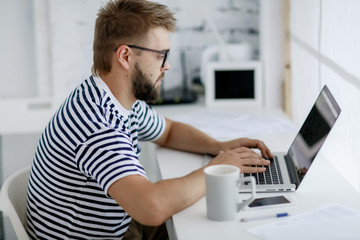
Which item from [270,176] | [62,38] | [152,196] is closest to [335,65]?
[270,176]

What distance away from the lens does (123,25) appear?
1.44 metres

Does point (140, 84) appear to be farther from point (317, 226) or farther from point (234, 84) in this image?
point (234, 84)

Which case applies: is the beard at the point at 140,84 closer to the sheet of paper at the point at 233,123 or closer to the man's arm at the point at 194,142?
the man's arm at the point at 194,142

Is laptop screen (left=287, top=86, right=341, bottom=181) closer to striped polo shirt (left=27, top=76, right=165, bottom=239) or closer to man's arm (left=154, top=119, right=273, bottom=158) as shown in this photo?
man's arm (left=154, top=119, right=273, bottom=158)

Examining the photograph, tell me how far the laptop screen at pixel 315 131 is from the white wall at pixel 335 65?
0.15 meters

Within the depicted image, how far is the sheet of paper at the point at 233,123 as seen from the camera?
6.49ft

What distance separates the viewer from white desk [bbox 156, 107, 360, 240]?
113 centimetres

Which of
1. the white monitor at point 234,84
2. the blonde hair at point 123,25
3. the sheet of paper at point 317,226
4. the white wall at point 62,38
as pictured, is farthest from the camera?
the white wall at point 62,38

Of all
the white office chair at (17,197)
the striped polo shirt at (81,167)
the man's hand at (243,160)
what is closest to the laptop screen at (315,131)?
the man's hand at (243,160)

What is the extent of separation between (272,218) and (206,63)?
1.43 m

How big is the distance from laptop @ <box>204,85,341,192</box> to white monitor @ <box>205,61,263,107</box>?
0.97 metres

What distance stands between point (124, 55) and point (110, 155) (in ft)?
1.08

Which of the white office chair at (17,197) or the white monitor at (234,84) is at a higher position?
the white monitor at (234,84)

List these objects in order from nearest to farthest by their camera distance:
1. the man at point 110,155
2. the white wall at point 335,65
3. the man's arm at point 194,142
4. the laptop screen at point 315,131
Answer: the man at point 110,155 < the laptop screen at point 315,131 < the white wall at point 335,65 < the man's arm at point 194,142
